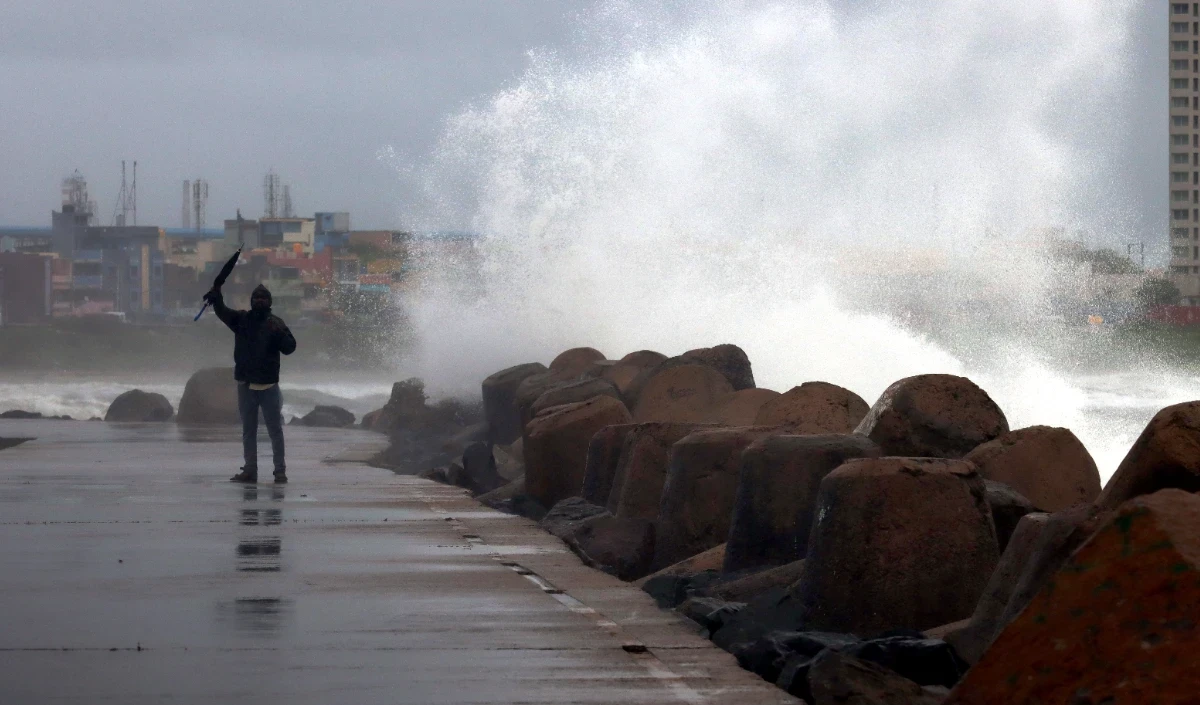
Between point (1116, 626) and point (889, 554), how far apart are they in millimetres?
2566

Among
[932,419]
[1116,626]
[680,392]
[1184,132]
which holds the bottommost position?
[1116,626]

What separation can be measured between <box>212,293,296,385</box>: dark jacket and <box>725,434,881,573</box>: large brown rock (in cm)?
695

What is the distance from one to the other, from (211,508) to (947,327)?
112 ft

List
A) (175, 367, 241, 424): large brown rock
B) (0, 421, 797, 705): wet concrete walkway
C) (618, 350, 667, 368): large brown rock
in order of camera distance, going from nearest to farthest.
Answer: (0, 421, 797, 705): wet concrete walkway, (618, 350, 667, 368): large brown rock, (175, 367, 241, 424): large brown rock

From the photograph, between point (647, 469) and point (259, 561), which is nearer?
point (259, 561)

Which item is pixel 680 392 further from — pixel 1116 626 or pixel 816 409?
pixel 1116 626

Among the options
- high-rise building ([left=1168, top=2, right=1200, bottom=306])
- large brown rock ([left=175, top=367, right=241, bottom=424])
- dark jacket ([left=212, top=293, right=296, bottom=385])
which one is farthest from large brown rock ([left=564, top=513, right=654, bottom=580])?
high-rise building ([left=1168, top=2, right=1200, bottom=306])

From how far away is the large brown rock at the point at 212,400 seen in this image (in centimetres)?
3012

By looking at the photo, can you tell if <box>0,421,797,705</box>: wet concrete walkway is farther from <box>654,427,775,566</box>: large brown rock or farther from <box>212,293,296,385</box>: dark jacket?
<box>212,293,296,385</box>: dark jacket

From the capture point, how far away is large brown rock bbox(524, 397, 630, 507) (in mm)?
13586

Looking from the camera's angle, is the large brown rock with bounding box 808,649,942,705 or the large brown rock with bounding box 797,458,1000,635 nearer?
the large brown rock with bounding box 808,649,942,705

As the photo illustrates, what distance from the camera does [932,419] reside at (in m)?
10.9

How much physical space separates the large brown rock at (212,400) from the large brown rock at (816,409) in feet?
61.3

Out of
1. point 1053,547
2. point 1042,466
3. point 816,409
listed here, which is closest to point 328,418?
point 816,409
